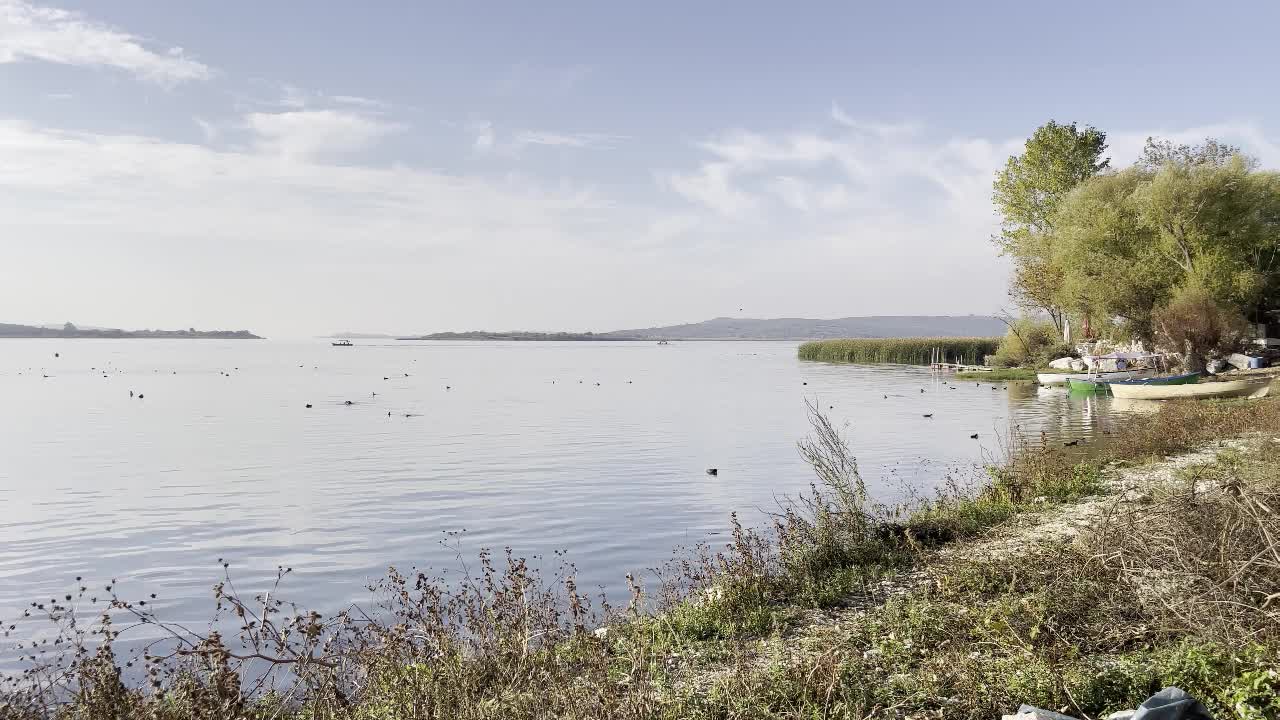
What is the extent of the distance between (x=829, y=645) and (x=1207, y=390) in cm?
3449

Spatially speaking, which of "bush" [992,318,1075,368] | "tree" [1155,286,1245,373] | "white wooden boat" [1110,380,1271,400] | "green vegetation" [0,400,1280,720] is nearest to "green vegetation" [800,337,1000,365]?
"bush" [992,318,1075,368]

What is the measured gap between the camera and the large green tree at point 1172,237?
46.9 meters

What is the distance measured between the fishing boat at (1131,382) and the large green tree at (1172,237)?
4581 mm

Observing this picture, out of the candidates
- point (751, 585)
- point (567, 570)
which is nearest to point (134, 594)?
point (567, 570)

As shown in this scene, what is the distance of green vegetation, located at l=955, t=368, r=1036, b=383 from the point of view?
61062mm

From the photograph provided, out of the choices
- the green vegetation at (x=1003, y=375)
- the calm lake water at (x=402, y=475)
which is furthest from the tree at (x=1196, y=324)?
the green vegetation at (x=1003, y=375)

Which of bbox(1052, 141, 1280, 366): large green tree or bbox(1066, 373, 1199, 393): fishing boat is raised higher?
bbox(1052, 141, 1280, 366): large green tree

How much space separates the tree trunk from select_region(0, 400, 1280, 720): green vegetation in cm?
3882

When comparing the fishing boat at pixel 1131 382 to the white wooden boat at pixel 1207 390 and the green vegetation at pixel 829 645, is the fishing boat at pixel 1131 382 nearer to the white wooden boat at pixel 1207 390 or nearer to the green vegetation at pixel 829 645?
the white wooden boat at pixel 1207 390

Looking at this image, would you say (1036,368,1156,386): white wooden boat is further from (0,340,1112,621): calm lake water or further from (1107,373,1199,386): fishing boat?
(1107,373,1199,386): fishing boat

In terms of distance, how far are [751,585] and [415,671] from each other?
13.5 ft

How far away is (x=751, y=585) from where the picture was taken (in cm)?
1034

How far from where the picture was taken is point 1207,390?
3531 centimetres

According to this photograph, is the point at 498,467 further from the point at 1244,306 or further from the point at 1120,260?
the point at 1244,306
